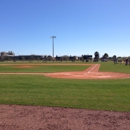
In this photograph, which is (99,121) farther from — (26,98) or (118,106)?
(26,98)

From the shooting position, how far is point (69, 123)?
205 inches

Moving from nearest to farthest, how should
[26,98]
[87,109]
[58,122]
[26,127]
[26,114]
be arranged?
[26,127] → [58,122] → [26,114] → [87,109] → [26,98]

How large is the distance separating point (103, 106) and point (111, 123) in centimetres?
173

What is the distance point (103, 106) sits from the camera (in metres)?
6.96

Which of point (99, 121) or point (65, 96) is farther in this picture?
point (65, 96)

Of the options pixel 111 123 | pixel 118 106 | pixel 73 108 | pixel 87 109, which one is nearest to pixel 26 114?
pixel 73 108

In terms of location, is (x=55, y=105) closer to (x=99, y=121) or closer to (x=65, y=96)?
(x=65, y=96)

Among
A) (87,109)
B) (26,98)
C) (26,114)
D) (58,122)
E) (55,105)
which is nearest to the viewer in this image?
(58,122)

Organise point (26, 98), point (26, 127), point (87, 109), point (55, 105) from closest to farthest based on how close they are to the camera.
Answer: point (26, 127), point (87, 109), point (55, 105), point (26, 98)

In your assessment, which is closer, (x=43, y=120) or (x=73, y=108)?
(x=43, y=120)

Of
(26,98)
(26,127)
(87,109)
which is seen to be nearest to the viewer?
(26,127)

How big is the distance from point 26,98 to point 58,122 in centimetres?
337

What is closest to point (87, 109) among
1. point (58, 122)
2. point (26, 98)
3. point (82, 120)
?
point (82, 120)

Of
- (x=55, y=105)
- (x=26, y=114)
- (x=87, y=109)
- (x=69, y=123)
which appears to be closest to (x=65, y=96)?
(x=55, y=105)
